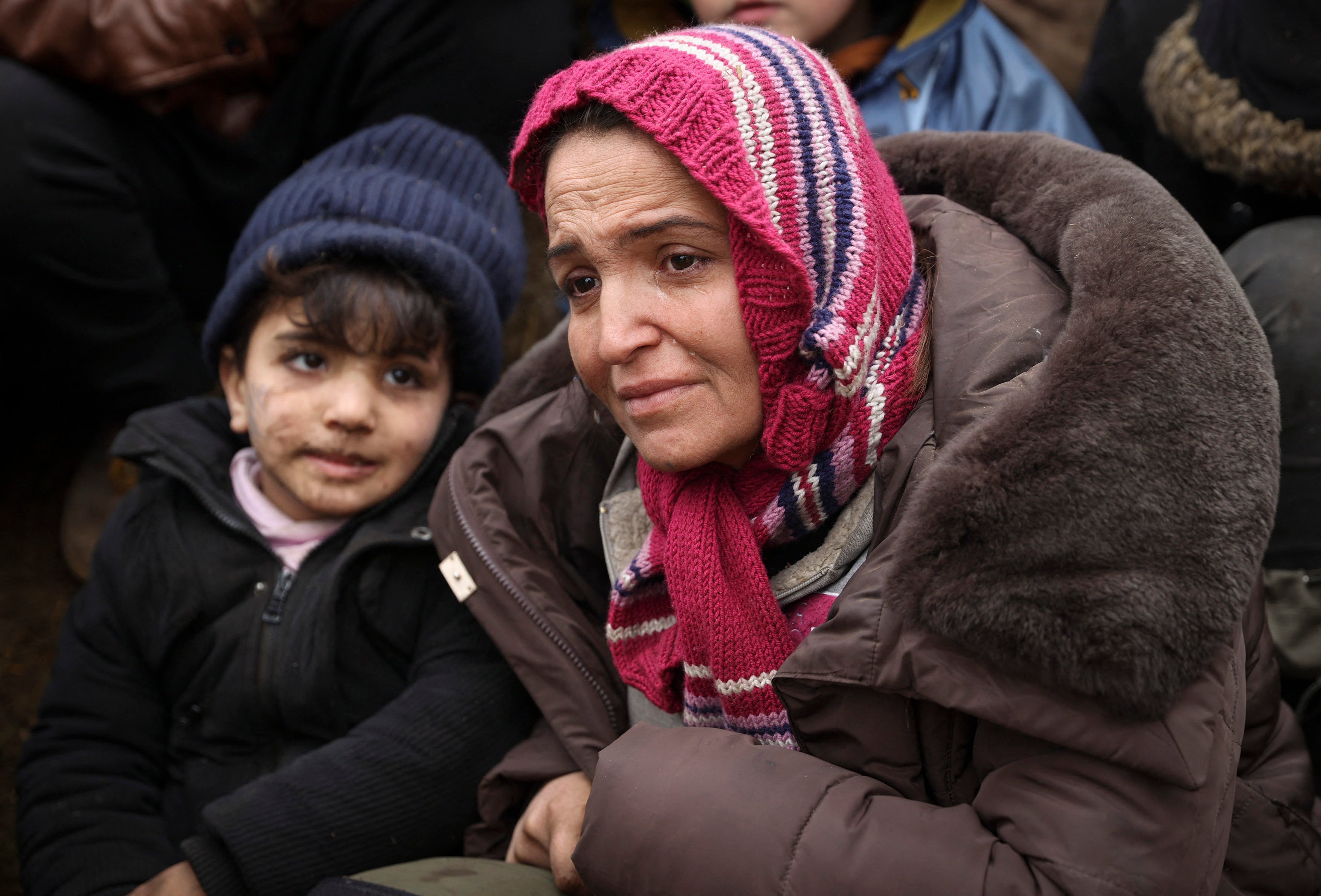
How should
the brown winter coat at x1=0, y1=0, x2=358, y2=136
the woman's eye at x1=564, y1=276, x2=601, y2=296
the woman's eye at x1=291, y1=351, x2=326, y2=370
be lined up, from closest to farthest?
1. the woman's eye at x1=564, y1=276, x2=601, y2=296
2. the woman's eye at x1=291, y1=351, x2=326, y2=370
3. the brown winter coat at x1=0, y1=0, x2=358, y2=136

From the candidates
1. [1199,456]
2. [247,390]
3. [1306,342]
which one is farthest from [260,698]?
[1306,342]

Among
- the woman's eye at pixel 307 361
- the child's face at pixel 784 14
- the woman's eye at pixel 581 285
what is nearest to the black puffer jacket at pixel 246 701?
the woman's eye at pixel 307 361

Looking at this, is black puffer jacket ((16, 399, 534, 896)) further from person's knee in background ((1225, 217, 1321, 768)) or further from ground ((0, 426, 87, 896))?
person's knee in background ((1225, 217, 1321, 768))

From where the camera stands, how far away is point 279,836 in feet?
6.23

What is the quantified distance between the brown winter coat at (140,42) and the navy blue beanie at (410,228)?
1.34 ft

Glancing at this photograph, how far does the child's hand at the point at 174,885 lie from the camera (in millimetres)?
1886

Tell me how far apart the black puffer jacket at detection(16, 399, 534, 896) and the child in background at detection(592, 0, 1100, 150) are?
59.4 inches

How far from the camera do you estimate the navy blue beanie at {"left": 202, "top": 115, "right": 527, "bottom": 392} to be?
2.28 metres

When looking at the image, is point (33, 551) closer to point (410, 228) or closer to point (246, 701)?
point (246, 701)

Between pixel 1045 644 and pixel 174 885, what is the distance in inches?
64.7

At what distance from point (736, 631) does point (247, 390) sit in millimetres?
1387

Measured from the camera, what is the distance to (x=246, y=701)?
2.13m

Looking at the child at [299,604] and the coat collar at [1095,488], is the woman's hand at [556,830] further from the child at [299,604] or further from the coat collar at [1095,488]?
the coat collar at [1095,488]

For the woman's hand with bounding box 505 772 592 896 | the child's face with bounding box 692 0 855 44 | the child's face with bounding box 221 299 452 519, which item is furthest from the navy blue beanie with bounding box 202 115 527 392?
the woman's hand with bounding box 505 772 592 896
